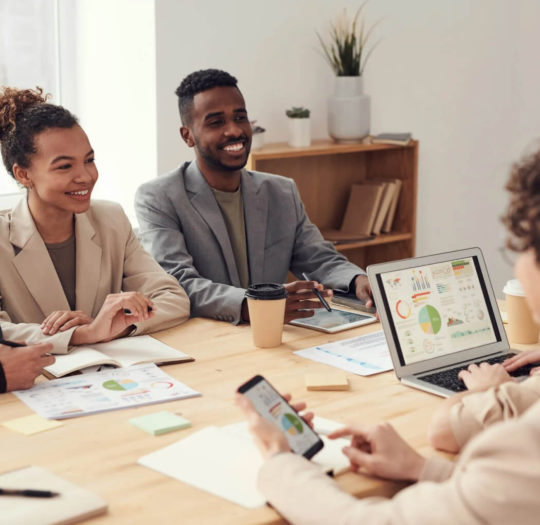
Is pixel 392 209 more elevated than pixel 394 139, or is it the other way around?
pixel 394 139

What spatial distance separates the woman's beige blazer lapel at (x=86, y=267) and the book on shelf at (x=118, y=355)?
271mm

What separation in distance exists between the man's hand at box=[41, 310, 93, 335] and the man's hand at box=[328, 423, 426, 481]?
2.96 feet

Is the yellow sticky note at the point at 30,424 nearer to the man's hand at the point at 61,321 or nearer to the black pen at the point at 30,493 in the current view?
the black pen at the point at 30,493

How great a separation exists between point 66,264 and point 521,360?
1.23 meters

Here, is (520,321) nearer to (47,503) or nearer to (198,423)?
(198,423)

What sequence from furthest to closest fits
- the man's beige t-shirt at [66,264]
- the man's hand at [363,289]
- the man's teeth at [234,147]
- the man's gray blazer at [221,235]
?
1. the man's teeth at [234,147]
2. the man's gray blazer at [221,235]
3. the man's hand at [363,289]
4. the man's beige t-shirt at [66,264]

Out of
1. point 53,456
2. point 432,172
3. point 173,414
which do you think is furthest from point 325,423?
point 432,172

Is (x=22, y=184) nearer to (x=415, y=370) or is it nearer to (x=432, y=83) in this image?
(x=415, y=370)

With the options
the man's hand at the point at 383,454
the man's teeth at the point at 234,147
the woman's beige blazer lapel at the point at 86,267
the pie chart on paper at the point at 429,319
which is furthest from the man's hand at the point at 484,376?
the man's teeth at the point at 234,147

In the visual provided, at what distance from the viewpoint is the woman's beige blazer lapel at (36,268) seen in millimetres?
2205

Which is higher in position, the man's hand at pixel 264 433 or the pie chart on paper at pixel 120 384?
the man's hand at pixel 264 433

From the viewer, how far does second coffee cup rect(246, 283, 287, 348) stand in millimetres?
2025

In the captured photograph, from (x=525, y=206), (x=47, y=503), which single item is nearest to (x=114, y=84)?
(x=47, y=503)

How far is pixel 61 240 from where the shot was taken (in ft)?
7.62
